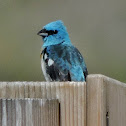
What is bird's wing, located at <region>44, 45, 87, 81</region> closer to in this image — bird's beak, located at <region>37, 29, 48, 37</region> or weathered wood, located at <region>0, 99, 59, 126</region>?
bird's beak, located at <region>37, 29, 48, 37</region>

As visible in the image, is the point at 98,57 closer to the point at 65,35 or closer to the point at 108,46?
the point at 108,46

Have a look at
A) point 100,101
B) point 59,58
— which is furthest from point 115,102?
point 59,58

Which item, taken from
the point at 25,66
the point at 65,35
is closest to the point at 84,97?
the point at 65,35

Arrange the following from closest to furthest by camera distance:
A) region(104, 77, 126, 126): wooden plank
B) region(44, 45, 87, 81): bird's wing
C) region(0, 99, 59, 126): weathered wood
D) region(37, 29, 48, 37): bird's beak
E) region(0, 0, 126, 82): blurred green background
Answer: region(0, 99, 59, 126): weathered wood
region(104, 77, 126, 126): wooden plank
region(44, 45, 87, 81): bird's wing
region(37, 29, 48, 37): bird's beak
region(0, 0, 126, 82): blurred green background

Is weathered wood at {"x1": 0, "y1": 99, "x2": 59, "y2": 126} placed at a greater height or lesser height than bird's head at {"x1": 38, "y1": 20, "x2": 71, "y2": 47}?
lesser

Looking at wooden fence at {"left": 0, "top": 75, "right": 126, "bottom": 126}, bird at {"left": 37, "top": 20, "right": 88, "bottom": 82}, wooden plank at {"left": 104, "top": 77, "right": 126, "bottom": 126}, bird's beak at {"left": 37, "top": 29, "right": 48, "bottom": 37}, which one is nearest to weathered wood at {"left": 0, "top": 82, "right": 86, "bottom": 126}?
wooden fence at {"left": 0, "top": 75, "right": 126, "bottom": 126}

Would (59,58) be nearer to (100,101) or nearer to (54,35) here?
(54,35)
